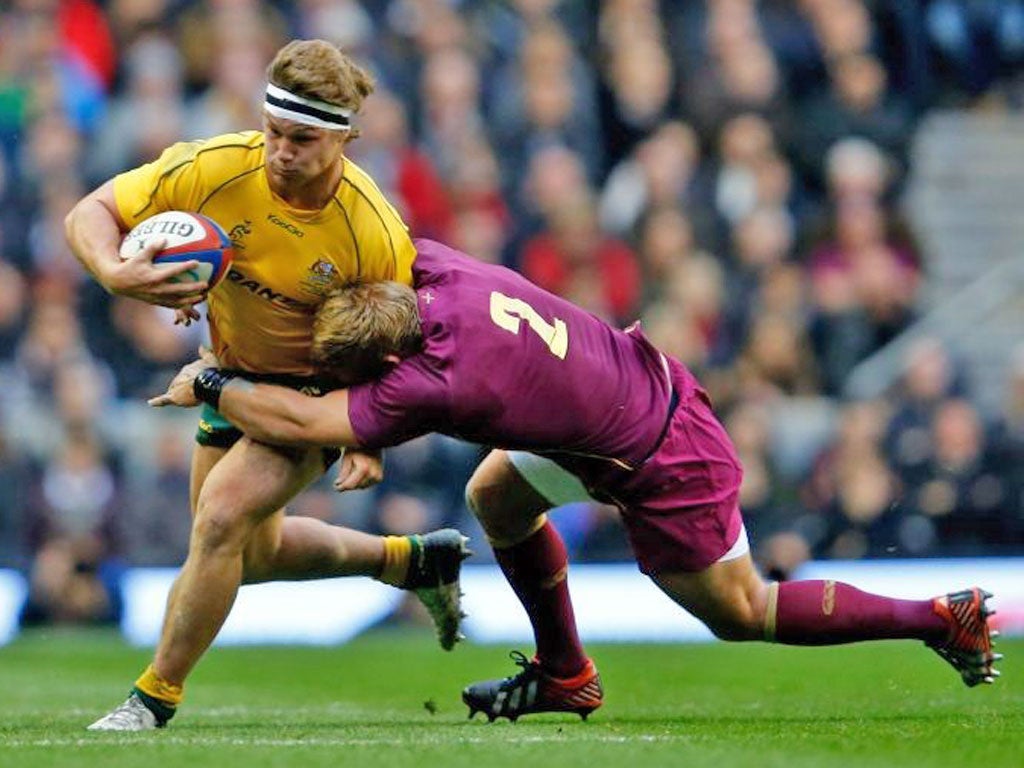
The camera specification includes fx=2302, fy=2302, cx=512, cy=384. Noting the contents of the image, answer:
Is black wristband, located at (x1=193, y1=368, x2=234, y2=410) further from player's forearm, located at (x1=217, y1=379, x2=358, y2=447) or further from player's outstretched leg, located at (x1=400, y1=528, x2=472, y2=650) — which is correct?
player's outstretched leg, located at (x1=400, y1=528, x2=472, y2=650)

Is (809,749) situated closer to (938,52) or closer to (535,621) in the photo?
(535,621)

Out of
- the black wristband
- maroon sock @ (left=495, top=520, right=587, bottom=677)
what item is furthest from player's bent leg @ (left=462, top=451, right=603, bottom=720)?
the black wristband

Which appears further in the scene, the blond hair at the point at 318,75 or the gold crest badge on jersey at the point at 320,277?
the gold crest badge on jersey at the point at 320,277

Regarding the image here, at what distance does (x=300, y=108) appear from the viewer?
7.16 metres

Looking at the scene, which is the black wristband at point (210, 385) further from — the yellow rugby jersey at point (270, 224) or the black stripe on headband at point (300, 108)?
the black stripe on headband at point (300, 108)

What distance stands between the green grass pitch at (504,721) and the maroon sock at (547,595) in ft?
0.74

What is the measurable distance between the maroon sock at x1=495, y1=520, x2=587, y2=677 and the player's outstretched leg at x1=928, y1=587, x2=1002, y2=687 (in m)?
1.26

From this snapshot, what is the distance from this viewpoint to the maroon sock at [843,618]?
7.70 meters

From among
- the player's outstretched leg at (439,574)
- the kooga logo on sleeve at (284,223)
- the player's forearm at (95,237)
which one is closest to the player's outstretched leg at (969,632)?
the player's outstretched leg at (439,574)

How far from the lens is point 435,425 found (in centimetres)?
708

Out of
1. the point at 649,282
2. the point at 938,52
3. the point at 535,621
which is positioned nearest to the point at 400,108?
the point at 649,282

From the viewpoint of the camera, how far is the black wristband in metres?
7.31

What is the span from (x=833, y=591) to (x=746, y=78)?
8906 mm

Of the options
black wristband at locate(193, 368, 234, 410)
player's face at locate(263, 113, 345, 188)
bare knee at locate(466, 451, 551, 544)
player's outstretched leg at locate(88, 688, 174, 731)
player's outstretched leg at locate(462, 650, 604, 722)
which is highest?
player's face at locate(263, 113, 345, 188)
